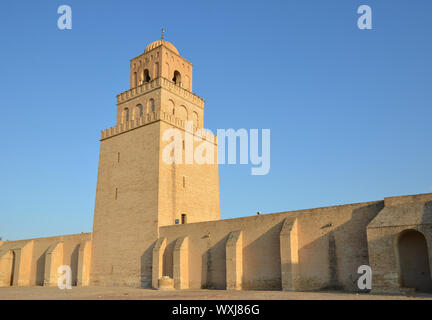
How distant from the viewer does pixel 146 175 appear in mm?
26031

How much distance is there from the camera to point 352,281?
1692cm

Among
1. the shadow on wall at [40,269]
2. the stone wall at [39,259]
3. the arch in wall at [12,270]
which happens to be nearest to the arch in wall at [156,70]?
the stone wall at [39,259]

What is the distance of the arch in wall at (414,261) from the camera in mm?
15477

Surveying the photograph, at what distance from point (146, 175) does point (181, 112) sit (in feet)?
19.3

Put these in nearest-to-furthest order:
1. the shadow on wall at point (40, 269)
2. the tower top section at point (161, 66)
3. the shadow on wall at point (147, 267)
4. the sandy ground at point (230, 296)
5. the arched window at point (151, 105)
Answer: the sandy ground at point (230, 296) < the shadow on wall at point (147, 267) < the arched window at point (151, 105) < the tower top section at point (161, 66) < the shadow on wall at point (40, 269)

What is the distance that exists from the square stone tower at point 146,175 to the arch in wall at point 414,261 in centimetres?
1396

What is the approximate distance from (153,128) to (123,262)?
898cm

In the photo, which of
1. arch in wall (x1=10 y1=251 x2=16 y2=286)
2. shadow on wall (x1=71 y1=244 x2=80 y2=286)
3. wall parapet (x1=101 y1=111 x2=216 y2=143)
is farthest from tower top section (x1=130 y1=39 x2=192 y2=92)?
arch in wall (x1=10 y1=251 x2=16 y2=286)

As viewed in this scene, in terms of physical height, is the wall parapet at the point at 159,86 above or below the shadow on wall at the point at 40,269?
above

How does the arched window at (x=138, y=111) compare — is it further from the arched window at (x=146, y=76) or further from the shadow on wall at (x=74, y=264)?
the shadow on wall at (x=74, y=264)

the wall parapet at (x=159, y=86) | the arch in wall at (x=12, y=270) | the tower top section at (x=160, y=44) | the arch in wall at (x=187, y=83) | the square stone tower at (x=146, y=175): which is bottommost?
the arch in wall at (x=12, y=270)

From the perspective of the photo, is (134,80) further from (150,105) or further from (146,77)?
(150,105)

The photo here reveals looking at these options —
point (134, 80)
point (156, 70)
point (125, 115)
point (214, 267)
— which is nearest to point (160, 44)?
point (156, 70)
